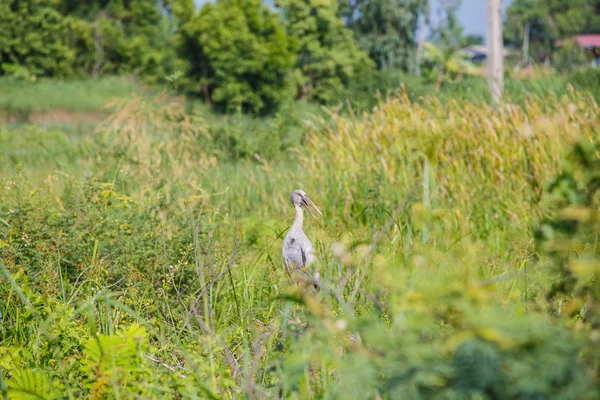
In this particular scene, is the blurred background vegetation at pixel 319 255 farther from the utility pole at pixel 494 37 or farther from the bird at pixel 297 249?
the utility pole at pixel 494 37

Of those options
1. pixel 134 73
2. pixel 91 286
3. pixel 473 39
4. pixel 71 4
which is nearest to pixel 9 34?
pixel 134 73

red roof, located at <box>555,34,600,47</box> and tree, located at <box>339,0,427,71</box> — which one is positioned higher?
tree, located at <box>339,0,427,71</box>

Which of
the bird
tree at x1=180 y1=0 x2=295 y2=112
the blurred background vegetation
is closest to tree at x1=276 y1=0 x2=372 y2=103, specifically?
tree at x1=180 y1=0 x2=295 y2=112

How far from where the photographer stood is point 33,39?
970 inches

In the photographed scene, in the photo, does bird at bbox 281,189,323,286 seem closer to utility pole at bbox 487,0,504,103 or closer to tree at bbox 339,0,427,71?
utility pole at bbox 487,0,504,103

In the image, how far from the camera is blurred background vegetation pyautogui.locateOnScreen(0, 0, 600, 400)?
1.54 m

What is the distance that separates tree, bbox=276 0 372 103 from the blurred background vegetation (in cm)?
652

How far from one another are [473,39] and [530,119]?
8064 cm

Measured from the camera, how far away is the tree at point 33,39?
24.1 m

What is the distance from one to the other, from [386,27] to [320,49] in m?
5.25

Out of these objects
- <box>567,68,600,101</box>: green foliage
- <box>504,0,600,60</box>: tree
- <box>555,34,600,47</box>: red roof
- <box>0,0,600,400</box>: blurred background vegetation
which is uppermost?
<box>0,0,600,400</box>: blurred background vegetation

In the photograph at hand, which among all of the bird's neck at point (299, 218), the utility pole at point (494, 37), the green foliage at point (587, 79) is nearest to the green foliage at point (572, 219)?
the bird's neck at point (299, 218)

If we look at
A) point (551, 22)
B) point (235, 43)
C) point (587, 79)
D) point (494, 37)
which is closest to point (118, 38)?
point (235, 43)

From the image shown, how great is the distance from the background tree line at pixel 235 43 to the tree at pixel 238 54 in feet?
0.11
